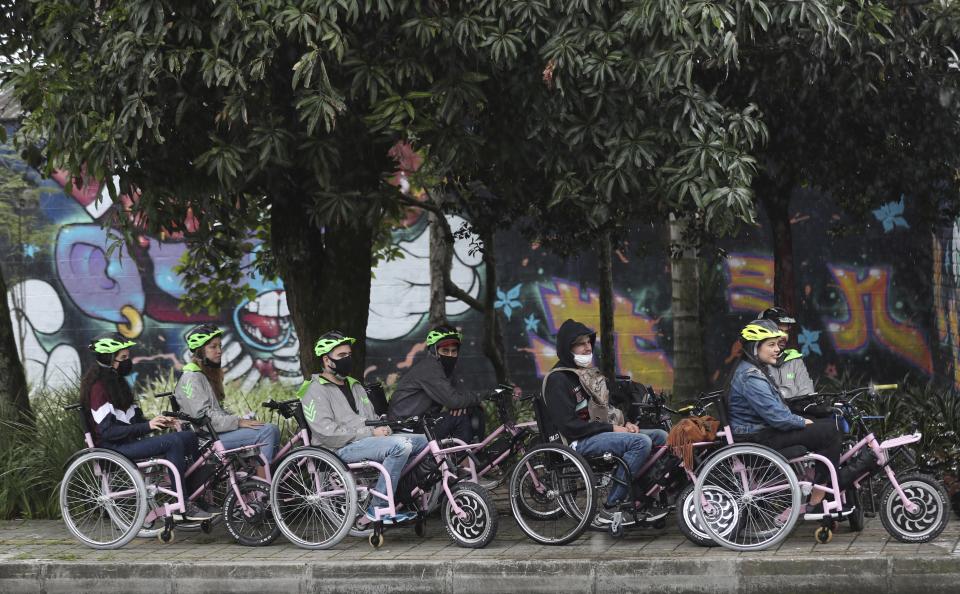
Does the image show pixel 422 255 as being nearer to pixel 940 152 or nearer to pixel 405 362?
pixel 405 362

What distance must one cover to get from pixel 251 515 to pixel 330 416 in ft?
3.03

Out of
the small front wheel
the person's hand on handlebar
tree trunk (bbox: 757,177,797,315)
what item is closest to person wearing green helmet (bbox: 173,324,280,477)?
the person's hand on handlebar

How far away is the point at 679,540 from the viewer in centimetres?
852

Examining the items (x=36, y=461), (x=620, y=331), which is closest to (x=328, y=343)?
(x=36, y=461)

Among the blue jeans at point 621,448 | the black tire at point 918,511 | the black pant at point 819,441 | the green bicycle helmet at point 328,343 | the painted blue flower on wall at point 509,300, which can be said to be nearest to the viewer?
the black tire at point 918,511

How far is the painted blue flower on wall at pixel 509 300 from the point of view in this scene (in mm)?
16891

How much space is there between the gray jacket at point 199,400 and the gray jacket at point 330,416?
0.62m

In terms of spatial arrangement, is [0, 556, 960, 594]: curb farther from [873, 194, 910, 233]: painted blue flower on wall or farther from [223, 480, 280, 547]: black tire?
[873, 194, 910, 233]: painted blue flower on wall

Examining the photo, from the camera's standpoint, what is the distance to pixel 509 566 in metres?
7.86

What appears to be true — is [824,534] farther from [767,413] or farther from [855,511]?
[767,413]

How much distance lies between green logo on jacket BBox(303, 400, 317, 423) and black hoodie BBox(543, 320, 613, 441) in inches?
62.8

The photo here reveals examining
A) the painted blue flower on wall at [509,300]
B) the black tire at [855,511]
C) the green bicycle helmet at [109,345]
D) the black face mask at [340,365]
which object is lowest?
the black tire at [855,511]

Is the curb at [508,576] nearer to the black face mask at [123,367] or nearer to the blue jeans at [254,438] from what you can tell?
the blue jeans at [254,438]

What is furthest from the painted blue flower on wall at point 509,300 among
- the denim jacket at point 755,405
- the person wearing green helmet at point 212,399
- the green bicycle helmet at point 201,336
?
the denim jacket at point 755,405
